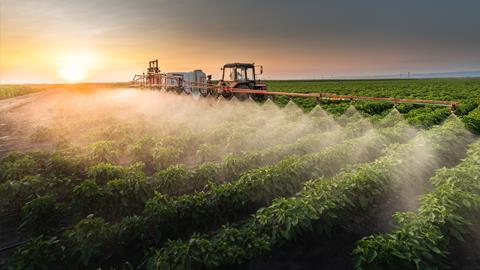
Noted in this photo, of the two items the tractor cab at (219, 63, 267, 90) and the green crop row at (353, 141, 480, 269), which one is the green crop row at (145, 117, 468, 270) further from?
the tractor cab at (219, 63, 267, 90)

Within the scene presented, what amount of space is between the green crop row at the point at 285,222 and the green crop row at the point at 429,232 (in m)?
0.74

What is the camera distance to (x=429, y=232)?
4277 mm

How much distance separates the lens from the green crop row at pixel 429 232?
3861 millimetres

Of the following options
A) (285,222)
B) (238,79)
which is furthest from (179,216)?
(238,79)

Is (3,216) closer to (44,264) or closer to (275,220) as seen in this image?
(44,264)

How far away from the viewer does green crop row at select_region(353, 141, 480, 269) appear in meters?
3.86

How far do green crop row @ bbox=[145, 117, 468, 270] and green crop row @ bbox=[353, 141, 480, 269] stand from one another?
736mm

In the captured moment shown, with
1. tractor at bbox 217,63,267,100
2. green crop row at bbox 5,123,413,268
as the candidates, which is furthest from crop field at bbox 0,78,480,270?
tractor at bbox 217,63,267,100

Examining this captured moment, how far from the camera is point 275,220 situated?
183 inches

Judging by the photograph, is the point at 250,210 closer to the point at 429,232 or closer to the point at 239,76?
the point at 429,232

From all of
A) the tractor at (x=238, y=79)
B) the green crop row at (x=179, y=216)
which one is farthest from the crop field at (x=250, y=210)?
the tractor at (x=238, y=79)

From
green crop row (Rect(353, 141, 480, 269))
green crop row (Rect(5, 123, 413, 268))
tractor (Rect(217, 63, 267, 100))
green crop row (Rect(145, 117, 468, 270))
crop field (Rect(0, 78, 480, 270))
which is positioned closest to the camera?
green crop row (Rect(353, 141, 480, 269))

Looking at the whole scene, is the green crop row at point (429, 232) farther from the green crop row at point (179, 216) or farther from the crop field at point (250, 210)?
the green crop row at point (179, 216)

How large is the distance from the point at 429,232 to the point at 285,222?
187 cm
